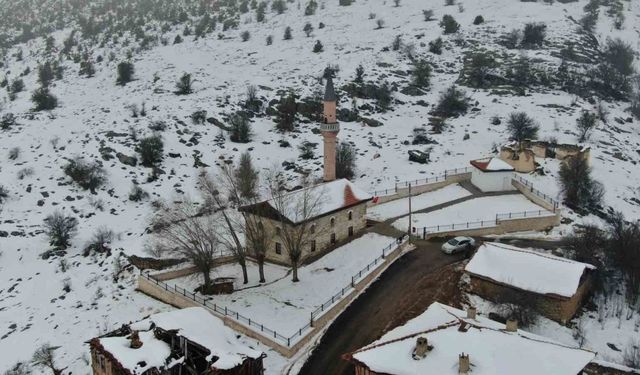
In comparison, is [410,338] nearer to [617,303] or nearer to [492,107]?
[617,303]

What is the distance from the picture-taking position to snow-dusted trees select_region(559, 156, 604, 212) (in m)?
47.3

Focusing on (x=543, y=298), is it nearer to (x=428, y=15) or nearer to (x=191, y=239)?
(x=191, y=239)

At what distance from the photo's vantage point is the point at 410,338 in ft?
73.2

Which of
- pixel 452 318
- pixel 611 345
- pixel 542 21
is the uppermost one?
pixel 542 21

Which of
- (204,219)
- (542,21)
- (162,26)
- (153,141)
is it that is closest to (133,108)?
(153,141)

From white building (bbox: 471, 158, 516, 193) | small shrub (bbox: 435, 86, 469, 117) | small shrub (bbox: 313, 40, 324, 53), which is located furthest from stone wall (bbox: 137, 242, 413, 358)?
small shrub (bbox: 313, 40, 324, 53)

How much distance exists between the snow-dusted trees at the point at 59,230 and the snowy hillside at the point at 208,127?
0.65 metres

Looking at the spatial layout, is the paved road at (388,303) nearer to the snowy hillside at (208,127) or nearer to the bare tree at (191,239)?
the bare tree at (191,239)

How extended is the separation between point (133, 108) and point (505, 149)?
4047 centimetres

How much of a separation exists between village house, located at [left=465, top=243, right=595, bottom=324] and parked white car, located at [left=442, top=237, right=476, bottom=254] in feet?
11.3

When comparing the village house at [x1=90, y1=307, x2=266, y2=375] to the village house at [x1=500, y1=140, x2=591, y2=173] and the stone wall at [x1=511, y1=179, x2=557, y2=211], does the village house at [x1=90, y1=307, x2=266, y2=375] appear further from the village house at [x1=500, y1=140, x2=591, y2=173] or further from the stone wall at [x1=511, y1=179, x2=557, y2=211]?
the village house at [x1=500, y1=140, x2=591, y2=173]

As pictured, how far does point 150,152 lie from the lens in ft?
180

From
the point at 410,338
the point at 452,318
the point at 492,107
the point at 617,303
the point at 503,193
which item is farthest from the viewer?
the point at 492,107

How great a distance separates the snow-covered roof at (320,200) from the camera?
36.0 meters
